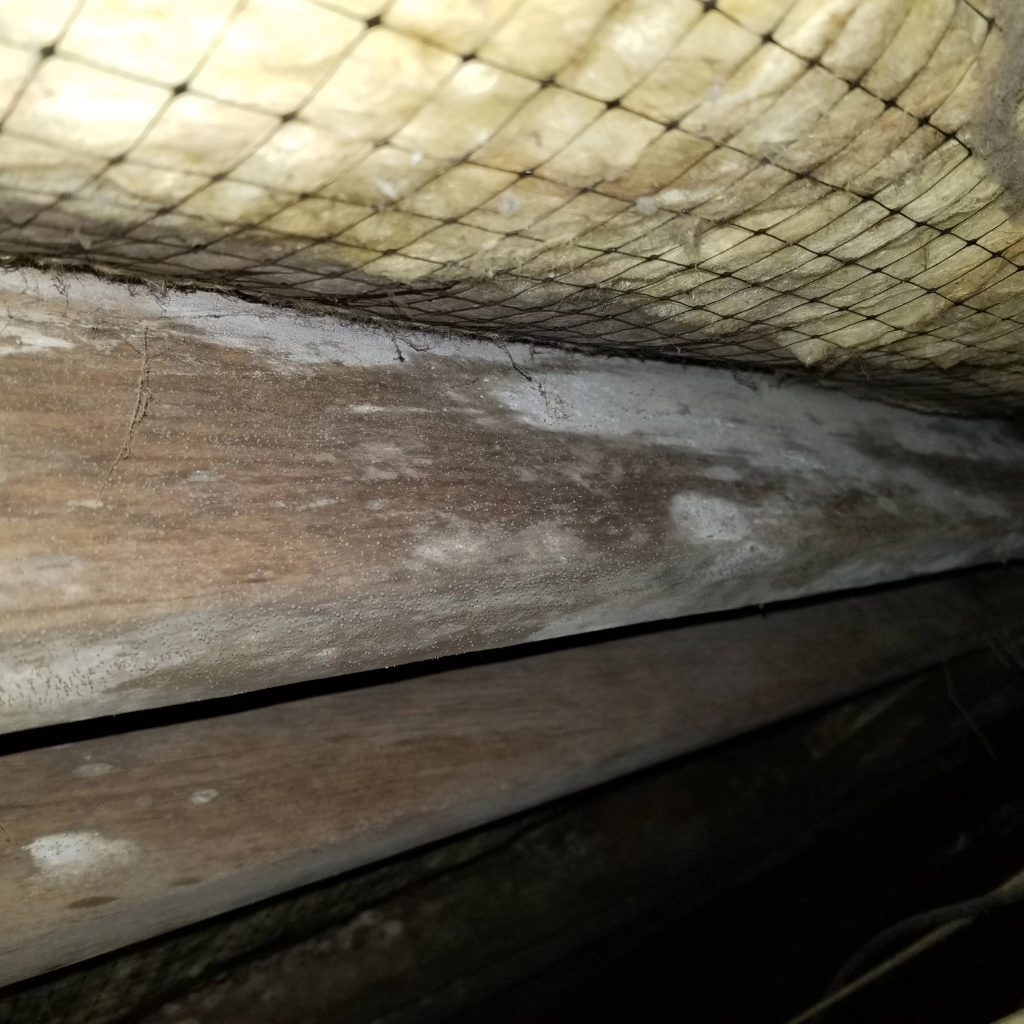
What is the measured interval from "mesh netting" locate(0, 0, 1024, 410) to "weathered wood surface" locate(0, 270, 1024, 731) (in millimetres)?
64

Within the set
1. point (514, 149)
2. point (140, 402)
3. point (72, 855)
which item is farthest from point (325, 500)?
point (72, 855)

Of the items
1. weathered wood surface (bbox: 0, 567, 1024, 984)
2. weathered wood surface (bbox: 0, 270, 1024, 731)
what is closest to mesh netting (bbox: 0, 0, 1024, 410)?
weathered wood surface (bbox: 0, 270, 1024, 731)

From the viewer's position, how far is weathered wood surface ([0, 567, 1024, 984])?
795 millimetres

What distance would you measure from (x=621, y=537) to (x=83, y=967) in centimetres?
122

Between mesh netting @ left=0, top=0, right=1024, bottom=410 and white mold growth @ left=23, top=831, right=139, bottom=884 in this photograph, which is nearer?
mesh netting @ left=0, top=0, right=1024, bottom=410

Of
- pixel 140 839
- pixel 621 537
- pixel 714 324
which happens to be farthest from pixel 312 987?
pixel 714 324

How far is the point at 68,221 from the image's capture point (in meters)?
0.57

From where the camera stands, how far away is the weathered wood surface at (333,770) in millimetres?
795

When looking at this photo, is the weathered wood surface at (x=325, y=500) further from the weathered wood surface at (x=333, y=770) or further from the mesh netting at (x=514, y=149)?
the weathered wood surface at (x=333, y=770)

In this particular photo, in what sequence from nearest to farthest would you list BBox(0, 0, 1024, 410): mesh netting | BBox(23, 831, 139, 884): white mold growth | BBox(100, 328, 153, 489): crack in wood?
BBox(0, 0, 1024, 410): mesh netting < BBox(100, 328, 153, 489): crack in wood < BBox(23, 831, 139, 884): white mold growth

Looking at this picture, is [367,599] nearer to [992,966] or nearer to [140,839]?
[140,839]

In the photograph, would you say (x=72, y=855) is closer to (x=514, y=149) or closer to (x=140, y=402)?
(x=140, y=402)

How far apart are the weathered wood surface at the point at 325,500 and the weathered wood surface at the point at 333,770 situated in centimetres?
25

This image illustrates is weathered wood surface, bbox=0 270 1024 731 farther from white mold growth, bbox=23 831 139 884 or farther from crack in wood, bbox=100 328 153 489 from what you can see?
Result: white mold growth, bbox=23 831 139 884
